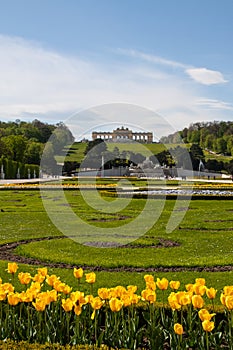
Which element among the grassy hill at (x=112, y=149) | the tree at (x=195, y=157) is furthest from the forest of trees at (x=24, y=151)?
the tree at (x=195, y=157)

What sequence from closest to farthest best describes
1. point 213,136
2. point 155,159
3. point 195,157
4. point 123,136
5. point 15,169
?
point 15,169 < point 155,159 < point 195,157 < point 123,136 < point 213,136

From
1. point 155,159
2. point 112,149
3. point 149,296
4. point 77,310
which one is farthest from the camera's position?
point 112,149

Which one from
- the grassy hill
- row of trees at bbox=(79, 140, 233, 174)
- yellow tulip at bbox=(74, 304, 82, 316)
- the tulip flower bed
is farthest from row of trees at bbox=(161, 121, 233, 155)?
yellow tulip at bbox=(74, 304, 82, 316)

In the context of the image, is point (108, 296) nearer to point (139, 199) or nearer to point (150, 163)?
point (139, 199)

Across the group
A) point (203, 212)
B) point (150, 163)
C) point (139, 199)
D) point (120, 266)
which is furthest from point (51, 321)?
point (150, 163)

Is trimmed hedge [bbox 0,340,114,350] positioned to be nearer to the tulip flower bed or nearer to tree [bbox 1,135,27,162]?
the tulip flower bed

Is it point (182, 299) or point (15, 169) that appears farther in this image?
point (15, 169)

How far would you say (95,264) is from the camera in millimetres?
8875

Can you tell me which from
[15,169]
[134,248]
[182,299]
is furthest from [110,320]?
[15,169]

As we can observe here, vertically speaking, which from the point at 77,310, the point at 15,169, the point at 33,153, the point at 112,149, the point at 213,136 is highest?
the point at 213,136

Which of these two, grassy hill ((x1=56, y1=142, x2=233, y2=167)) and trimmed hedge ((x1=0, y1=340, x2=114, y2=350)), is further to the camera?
grassy hill ((x1=56, y1=142, x2=233, y2=167))

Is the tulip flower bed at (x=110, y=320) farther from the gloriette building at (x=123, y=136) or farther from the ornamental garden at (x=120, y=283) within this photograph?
the gloriette building at (x=123, y=136)

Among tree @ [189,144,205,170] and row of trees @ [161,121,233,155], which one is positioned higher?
row of trees @ [161,121,233,155]

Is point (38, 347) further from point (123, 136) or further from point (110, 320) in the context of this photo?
point (123, 136)
